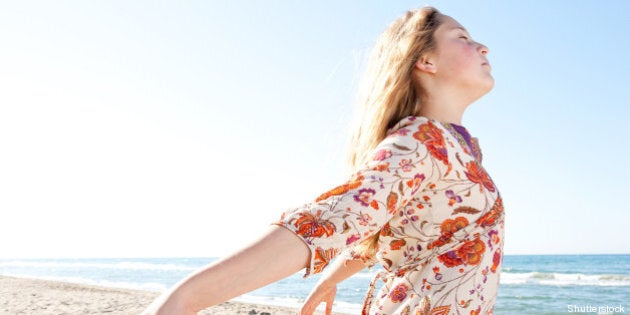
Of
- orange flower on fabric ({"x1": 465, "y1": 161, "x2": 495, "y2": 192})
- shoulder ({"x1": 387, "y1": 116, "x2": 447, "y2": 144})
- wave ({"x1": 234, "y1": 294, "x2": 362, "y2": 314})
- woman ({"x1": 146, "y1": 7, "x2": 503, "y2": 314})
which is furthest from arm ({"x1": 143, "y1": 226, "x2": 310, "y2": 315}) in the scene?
wave ({"x1": 234, "y1": 294, "x2": 362, "y2": 314})

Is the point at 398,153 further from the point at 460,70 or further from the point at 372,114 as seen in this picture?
the point at 460,70

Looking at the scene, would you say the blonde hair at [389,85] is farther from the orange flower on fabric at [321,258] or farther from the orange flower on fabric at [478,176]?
the orange flower on fabric at [321,258]

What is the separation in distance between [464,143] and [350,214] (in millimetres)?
485

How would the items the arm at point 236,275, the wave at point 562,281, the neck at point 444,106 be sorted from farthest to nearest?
the wave at point 562,281 → the neck at point 444,106 → the arm at point 236,275

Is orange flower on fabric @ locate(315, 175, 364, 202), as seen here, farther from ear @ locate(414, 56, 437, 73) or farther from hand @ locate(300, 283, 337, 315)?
hand @ locate(300, 283, 337, 315)

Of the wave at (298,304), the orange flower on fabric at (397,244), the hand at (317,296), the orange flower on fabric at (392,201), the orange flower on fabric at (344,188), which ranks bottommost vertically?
the wave at (298,304)

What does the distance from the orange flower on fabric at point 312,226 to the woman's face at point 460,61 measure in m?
0.65

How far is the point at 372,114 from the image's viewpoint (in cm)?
139

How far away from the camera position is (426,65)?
1472mm

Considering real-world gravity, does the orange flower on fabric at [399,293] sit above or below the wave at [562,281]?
above

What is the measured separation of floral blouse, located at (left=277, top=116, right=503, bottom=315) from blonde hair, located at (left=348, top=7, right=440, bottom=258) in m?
0.13

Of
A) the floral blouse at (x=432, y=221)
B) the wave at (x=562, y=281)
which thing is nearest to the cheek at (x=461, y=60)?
the floral blouse at (x=432, y=221)

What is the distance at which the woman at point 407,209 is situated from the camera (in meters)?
0.93

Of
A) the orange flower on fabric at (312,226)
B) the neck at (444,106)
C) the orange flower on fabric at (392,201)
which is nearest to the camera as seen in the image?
the orange flower on fabric at (312,226)
